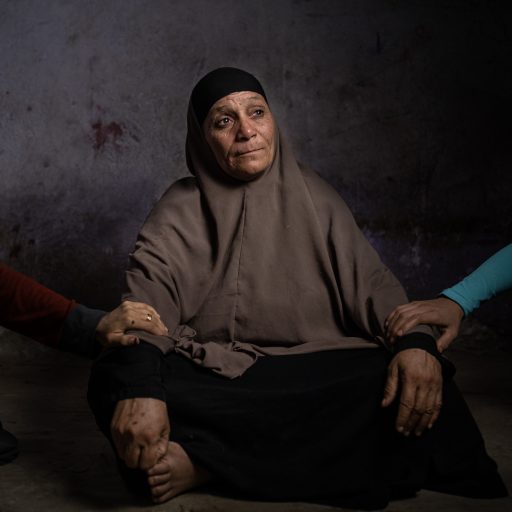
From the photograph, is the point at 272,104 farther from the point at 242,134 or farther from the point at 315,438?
the point at 315,438

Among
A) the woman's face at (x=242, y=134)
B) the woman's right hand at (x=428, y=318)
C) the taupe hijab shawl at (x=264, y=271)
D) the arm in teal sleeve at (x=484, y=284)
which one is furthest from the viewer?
the woman's face at (x=242, y=134)

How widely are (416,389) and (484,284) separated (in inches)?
19.8

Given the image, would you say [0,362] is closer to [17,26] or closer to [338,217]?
[17,26]

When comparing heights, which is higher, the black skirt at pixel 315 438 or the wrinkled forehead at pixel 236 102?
the wrinkled forehead at pixel 236 102

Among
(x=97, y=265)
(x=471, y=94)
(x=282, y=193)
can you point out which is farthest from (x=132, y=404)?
(x=471, y=94)

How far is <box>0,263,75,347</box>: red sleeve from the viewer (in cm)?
269

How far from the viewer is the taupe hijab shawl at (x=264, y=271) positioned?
2.84 metres

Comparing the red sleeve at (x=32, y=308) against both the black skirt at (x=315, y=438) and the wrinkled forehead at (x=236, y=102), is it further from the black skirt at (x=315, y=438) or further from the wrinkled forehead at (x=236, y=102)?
the wrinkled forehead at (x=236, y=102)

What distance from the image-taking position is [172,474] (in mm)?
2492

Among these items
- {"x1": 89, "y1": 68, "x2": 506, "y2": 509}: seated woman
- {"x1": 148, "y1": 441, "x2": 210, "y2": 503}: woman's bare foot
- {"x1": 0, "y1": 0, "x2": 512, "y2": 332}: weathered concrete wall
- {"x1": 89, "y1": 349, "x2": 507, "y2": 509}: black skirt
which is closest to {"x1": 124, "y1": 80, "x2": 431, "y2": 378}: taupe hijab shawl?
{"x1": 89, "y1": 68, "x2": 506, "y2": 509}: seated woman

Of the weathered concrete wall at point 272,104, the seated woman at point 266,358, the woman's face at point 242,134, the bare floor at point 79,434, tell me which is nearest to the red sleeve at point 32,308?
the seated woman at point 266,358

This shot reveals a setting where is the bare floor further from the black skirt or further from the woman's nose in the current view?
the woman's nose

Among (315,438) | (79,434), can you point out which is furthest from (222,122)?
(79,434)

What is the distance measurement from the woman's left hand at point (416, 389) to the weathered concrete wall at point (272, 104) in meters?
2.46
